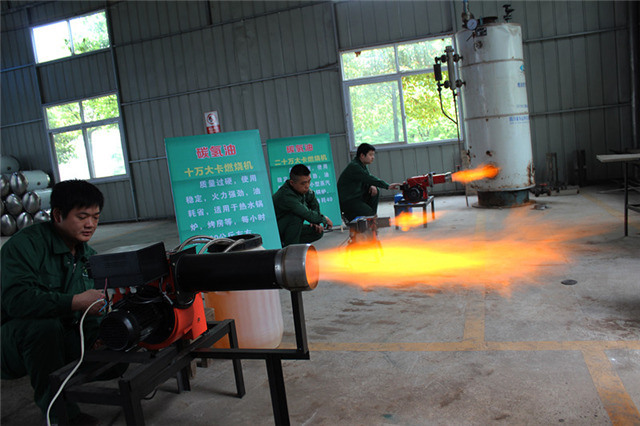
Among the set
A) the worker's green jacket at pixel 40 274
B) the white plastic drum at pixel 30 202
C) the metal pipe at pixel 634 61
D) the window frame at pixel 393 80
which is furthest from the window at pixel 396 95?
the worker's green jacket at pixel 40 274

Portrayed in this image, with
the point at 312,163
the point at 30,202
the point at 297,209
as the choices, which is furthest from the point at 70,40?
the point at 297,209

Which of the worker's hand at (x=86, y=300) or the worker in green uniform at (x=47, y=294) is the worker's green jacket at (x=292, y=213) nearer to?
the worker in green uniform at (x=47, y=294)

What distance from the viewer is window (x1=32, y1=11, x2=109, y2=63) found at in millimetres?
13531

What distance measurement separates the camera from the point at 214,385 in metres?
3.01

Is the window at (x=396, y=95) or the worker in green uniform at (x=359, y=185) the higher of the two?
the window at (x=396, y=95)

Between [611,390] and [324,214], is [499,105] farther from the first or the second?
[611,390]

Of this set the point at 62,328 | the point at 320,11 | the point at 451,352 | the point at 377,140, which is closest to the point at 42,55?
the point at 320,11

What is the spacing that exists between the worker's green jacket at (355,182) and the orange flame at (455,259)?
0.88 m

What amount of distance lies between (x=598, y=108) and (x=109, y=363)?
11.2 metres

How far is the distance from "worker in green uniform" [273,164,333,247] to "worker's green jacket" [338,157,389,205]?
4.54 ft

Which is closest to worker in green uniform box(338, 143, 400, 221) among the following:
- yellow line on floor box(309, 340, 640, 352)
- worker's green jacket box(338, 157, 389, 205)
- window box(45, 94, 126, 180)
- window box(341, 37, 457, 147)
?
worker's green jacket box(338, 157, 389, 205)

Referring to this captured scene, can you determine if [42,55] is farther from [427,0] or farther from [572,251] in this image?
[572,251]

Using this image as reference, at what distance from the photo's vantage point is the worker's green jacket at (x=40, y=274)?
2334 millimetres

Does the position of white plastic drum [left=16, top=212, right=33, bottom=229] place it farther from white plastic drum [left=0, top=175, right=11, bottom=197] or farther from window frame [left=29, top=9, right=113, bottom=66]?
window frame [left=29, top=9, right=113, bottom=66]
